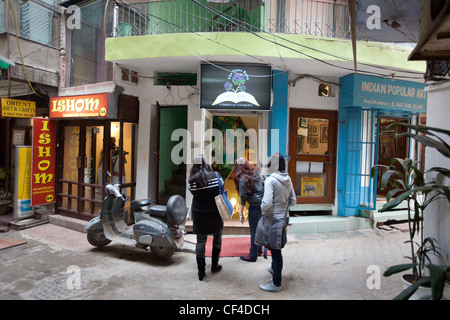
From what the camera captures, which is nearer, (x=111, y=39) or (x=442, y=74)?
(x=442, y=74)

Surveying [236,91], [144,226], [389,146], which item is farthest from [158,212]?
[389,146]

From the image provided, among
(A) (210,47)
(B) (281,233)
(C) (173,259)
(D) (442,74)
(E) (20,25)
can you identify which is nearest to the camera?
(D) (442,74)

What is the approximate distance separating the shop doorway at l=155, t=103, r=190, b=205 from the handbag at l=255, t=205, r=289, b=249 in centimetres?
382

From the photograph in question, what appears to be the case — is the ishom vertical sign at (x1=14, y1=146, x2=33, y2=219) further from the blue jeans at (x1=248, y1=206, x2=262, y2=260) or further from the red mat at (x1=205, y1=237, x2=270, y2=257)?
the blue jeans at (x1=248, y1=206, x2=262, y2=260)

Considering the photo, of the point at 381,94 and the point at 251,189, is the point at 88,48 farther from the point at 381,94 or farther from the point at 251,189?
the point at 381,94

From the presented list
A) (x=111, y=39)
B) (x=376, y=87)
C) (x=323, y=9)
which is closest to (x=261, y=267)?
(x=376, y=87)

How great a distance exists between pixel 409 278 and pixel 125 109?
6020 millimetres

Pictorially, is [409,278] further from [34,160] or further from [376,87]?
[34,160]

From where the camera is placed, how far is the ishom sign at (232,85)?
630 centimetres

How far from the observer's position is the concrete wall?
3.44 metres

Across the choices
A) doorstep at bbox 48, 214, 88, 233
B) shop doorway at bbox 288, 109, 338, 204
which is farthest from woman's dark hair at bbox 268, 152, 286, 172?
doorstep at bbox 48, 214, 88, 233

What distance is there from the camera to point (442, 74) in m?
3.61

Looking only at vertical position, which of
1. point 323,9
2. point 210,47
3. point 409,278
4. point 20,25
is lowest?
point 409,278

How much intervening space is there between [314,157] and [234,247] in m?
3.12
